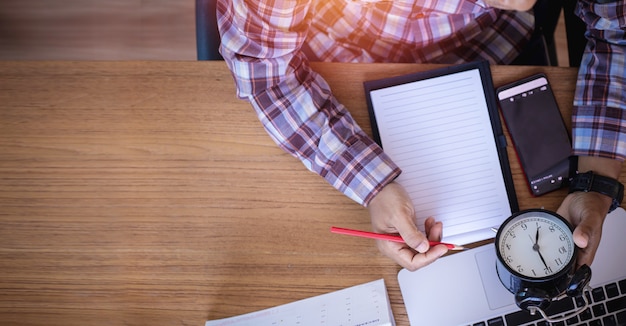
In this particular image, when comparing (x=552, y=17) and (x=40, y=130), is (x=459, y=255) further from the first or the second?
(x=40, y=130)

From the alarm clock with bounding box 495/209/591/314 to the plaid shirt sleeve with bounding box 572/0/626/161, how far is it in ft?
0.72

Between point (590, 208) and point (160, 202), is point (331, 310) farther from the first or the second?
point (590, 208)

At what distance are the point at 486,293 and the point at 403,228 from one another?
175 mm

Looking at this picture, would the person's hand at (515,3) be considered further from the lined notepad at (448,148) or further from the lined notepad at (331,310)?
the lined notepad at (331,310)

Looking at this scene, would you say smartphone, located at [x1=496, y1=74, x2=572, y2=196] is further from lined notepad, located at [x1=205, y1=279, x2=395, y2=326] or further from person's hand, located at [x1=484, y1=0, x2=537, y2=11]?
lined notepad, located at [x1=205, y1=279, x2=395, y2=326]

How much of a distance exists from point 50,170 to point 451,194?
2.33 ft

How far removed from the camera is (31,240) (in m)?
0.94

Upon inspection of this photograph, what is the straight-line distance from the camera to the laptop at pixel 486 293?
87 centimetres

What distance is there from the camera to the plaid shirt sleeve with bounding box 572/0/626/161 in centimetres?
92

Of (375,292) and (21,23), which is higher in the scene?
(375,292)

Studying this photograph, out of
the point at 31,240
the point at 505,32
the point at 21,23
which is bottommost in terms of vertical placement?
the point at 21,23

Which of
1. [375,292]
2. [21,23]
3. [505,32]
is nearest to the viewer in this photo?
[375,292]

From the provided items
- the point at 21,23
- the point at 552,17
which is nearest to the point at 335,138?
the point at 552,17

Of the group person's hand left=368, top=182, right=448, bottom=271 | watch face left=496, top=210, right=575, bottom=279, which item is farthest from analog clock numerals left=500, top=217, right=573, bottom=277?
person's hand left=368, top=182, right=448, bottom=271
